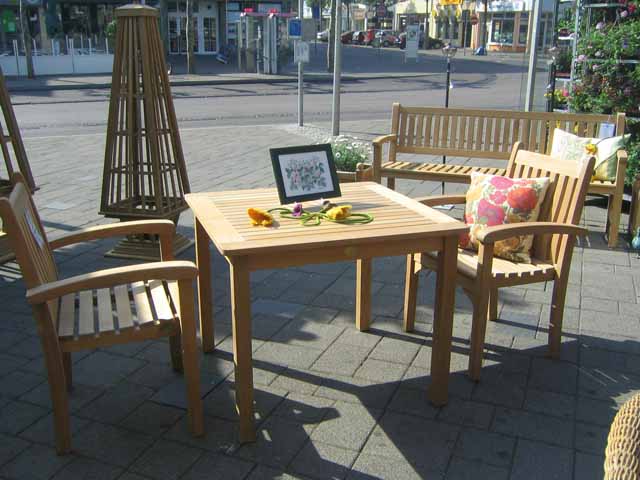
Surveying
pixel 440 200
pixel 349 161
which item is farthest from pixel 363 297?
pixel 349 161

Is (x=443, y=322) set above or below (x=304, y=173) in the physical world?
below

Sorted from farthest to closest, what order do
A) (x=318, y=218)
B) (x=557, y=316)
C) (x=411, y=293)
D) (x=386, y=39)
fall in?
(x=386, y=39), (x=411, y=293), (x=557, y=316), (x=318, y=218)

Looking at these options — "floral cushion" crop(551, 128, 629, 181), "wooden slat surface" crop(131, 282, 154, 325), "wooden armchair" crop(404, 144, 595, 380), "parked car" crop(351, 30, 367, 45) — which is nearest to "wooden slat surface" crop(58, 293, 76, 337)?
"wooden slat surface" crop(131, 282, 154, 325)

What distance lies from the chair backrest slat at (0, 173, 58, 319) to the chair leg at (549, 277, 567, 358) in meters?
2.61

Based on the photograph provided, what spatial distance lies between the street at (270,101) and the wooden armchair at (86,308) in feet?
28.0

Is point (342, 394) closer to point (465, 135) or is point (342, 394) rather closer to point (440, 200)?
point (440, 200)

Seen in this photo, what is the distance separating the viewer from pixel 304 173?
3.54 metres

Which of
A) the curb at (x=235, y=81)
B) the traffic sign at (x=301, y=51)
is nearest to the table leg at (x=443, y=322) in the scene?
the traffic sign at (x=301, y=51)

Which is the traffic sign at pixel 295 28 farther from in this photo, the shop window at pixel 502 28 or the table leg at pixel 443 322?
the shop window at pixel 502 28

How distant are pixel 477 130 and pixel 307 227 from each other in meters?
4.47

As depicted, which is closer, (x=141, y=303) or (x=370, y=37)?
(x=141, y=303)

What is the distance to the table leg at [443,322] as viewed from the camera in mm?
3305

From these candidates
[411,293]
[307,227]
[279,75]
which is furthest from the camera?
[279,75]

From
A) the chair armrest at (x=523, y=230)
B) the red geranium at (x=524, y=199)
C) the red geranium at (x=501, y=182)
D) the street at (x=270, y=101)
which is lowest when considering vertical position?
the street at (x=270, y=101)
